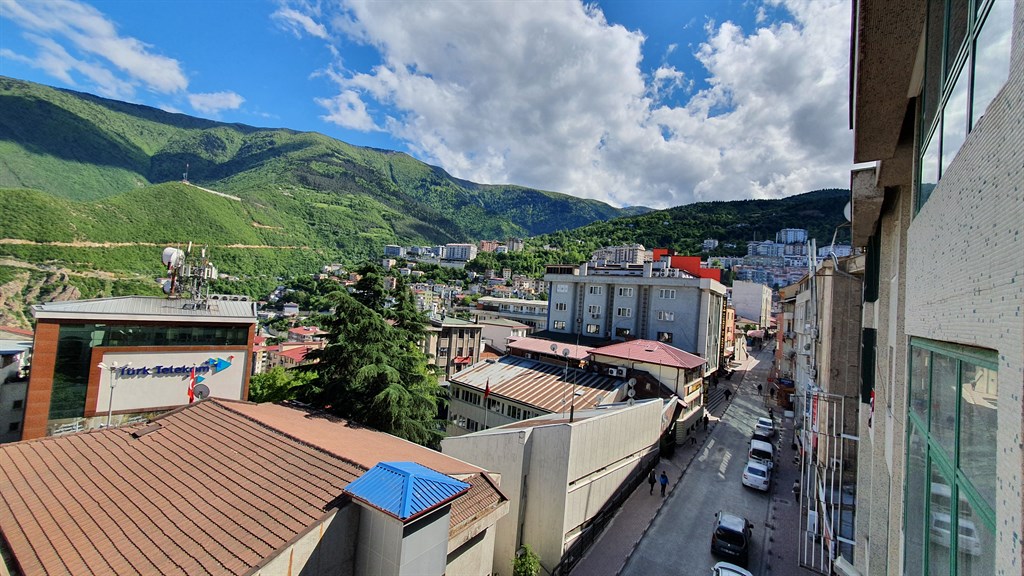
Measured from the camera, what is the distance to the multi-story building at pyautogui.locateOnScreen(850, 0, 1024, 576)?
73.5 inches

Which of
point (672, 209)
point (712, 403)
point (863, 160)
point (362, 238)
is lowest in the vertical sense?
point (712, 403)

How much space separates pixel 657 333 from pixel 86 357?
32.0 meters

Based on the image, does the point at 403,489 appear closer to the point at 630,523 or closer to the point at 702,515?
the point at 630,523

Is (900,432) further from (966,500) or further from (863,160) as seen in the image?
(863,160)

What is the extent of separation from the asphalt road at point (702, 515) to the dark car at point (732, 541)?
34cm

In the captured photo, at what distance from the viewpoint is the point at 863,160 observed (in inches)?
248

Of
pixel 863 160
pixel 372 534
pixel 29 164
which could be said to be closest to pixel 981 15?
pixel 863 160

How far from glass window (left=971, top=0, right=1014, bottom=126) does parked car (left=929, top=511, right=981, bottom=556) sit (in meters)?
2.31

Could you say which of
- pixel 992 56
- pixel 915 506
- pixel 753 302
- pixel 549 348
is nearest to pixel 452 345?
pixel 549 348

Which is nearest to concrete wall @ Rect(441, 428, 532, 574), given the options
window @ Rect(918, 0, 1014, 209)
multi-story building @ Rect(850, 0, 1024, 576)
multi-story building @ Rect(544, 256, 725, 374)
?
multi-story building @ Rect(850, 0, 1024, 576)

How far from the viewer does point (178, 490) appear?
7.40 metres

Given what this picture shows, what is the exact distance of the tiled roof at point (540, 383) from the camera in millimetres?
20859

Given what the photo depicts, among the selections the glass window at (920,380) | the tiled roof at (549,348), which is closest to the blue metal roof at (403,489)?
the glass window at (920,380)

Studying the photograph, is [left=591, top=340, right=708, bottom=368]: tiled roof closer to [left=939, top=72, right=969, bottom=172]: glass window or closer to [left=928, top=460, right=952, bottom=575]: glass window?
[left=928, top=460, right=952, bottom=575]: glass window
